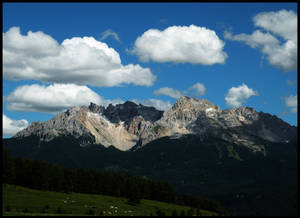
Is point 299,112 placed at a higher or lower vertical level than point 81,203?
higher

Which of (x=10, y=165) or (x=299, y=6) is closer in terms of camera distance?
(x=299, y=6)

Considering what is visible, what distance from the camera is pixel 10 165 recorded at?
504 feet

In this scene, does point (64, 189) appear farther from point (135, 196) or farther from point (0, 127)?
point (0, 127)

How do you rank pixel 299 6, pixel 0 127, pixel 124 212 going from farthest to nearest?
pixel 124 212, pixel 0 127, pixel 299 6

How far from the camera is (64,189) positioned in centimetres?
17288

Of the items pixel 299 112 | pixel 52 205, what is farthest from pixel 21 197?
pixel 299 112

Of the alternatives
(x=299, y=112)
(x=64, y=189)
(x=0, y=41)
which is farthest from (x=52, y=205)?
(x=299, y=112)

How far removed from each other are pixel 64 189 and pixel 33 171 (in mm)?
16549

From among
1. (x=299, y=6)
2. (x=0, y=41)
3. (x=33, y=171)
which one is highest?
(x=299, y=6)

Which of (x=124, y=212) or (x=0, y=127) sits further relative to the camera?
(x=124, y=212)

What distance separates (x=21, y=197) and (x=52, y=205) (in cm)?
1332

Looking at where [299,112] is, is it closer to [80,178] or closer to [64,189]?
[64,189]

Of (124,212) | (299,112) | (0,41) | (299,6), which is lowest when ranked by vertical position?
(124,212)

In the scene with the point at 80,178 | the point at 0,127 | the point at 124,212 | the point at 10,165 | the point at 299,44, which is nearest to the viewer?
the point at 299,44
